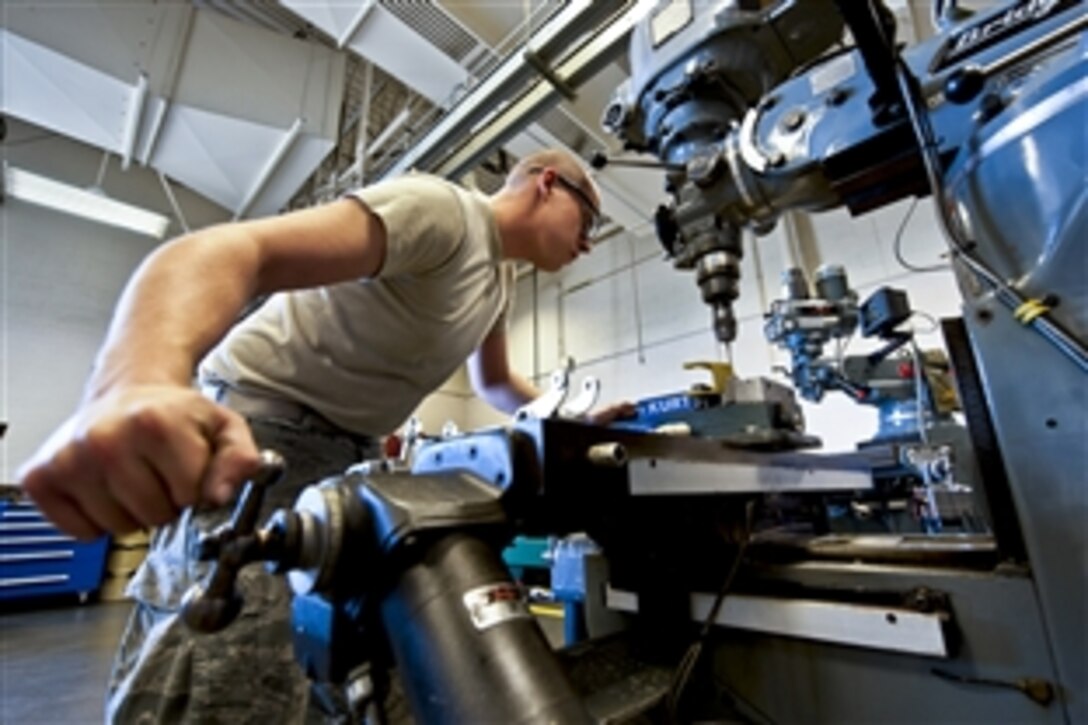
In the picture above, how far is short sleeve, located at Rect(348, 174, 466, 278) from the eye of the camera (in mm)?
636

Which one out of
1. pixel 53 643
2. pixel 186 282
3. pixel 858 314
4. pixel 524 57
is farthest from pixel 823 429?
pixel 53 643

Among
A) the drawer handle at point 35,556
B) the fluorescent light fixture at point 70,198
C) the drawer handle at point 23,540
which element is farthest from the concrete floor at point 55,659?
the fluorescent light fixture at point 70,198

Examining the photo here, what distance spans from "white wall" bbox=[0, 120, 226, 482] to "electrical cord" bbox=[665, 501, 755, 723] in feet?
18.1

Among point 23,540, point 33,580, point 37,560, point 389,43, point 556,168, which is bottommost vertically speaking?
point 33,580

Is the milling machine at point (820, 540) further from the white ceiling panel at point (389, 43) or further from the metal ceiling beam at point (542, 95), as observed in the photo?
the white ceiling panel at point (389, 43)

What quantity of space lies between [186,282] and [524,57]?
2.15 meters

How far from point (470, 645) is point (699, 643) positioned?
33 cm

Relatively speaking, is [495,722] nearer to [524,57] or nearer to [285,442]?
[285,442]

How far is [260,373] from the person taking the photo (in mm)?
811

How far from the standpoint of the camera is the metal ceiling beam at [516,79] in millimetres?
1982

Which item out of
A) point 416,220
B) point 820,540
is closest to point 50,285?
point 416,220

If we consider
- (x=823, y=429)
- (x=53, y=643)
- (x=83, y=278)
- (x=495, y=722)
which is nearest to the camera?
(x=495, y=722)

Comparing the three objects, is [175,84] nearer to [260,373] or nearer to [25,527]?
[260,373]

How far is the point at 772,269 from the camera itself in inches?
152
